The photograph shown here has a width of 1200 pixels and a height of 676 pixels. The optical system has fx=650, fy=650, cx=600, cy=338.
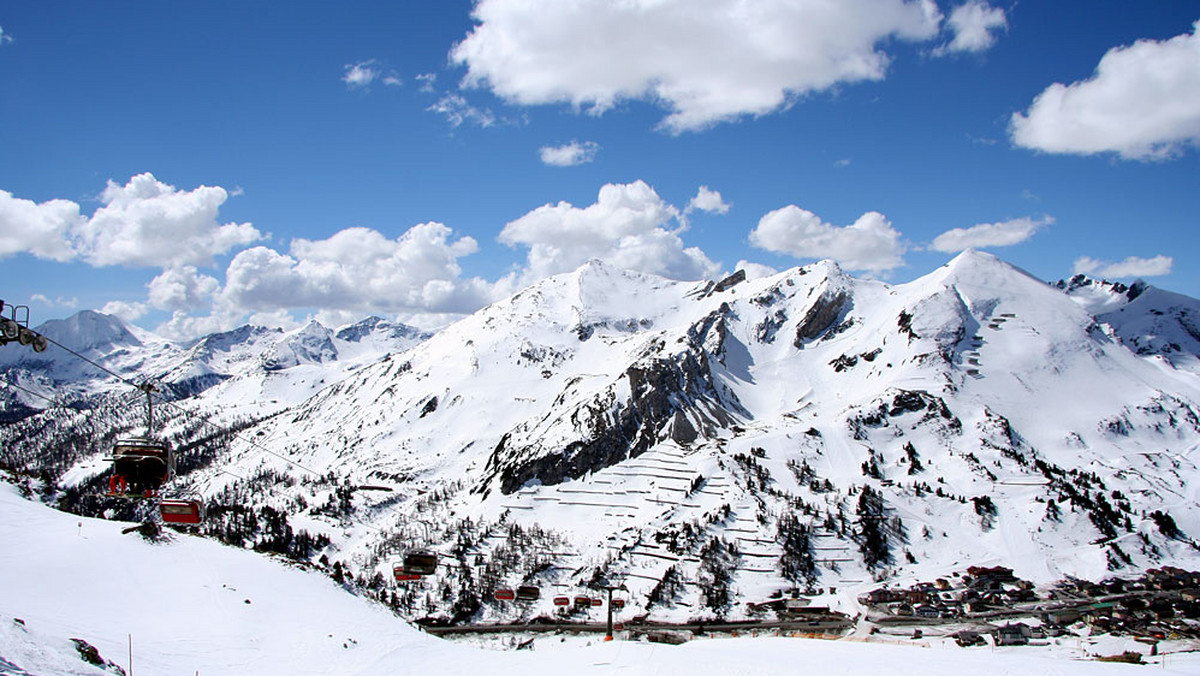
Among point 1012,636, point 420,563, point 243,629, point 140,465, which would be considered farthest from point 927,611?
point 140,465

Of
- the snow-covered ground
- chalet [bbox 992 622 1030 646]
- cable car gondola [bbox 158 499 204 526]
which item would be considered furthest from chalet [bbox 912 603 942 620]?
cable car gondola [bbox 158 499 204 526]

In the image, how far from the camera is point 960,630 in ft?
324

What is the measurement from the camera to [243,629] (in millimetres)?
47031

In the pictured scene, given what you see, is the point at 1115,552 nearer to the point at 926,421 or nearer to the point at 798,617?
the point at 926,421

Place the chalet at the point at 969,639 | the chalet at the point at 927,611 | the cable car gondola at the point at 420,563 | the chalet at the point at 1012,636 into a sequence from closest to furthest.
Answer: the chalet at the point at 1012,636
the chalet at the point at 969,639
the chalet at the point at 927,611
the cable car gondola at the point at 420,563

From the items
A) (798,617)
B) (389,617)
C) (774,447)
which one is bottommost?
(798,617)

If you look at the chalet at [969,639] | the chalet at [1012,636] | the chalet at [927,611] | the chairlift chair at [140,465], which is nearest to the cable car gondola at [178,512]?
the chairlift chair at [140,465]

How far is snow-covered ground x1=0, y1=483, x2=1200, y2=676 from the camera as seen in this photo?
40.1 metres

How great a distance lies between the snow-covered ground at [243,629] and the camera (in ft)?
132

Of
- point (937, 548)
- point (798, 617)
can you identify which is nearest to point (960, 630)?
point (798, 617)

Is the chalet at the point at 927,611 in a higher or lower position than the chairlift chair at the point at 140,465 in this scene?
lower

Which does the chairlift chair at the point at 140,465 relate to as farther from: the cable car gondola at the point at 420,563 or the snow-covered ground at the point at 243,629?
the cable car gondola at the point at 420,563

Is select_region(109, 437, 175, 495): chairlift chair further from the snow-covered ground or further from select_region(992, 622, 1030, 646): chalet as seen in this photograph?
select_region(992, 622, 1030, 646): chalet

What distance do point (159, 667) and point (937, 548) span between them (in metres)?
149
